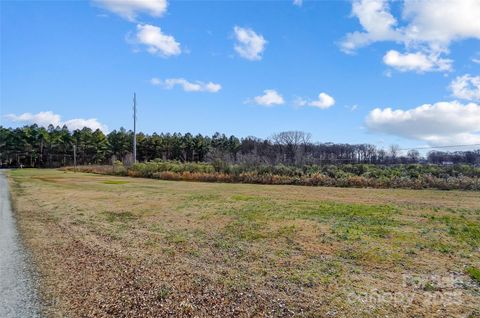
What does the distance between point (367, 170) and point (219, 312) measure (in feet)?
87.3

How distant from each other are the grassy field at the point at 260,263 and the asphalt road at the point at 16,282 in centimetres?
20

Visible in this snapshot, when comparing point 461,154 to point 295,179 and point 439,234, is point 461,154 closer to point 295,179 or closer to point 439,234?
point 295,179

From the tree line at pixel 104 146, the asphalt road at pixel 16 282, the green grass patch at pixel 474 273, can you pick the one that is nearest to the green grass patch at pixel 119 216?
the asphalt road at pixel 16 282

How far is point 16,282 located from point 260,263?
3746 millimetres

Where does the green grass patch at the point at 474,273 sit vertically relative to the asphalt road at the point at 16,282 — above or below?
above

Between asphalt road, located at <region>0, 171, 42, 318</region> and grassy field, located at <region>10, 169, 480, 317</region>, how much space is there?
0.20 meters

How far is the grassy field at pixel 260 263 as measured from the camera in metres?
4.66

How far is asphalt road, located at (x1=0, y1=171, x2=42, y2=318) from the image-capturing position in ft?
15.0

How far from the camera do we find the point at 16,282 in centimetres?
558

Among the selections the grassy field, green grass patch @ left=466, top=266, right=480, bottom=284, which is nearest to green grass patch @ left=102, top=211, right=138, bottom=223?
the grassy field

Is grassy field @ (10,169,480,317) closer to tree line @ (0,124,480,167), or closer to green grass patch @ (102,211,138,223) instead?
green grass patch @ (102,211,138,223)

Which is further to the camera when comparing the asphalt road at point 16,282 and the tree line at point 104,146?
the tree line at point 104,146

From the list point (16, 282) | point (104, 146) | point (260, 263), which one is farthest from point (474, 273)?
point (104, 146)

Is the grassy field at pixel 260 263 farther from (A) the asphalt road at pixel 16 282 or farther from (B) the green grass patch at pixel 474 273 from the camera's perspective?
(A) the asphalt road at pixel 16 282
